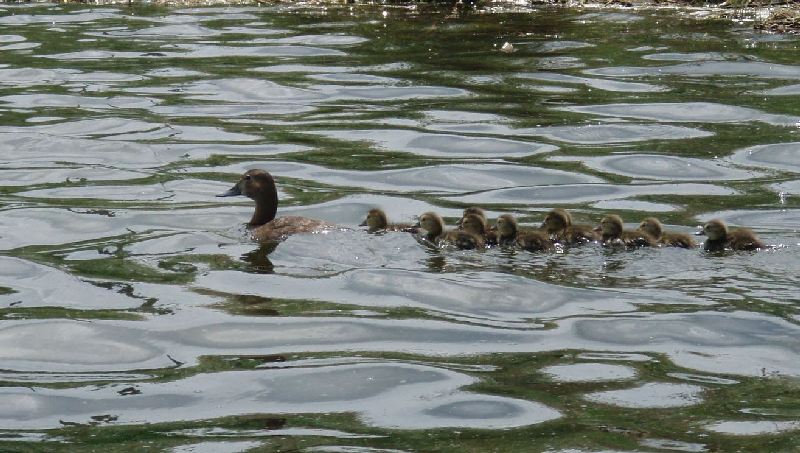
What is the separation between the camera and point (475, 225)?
1044cm

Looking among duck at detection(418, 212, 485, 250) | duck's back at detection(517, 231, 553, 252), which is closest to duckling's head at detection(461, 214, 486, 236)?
duck at detection(418, 212, 485, 250)

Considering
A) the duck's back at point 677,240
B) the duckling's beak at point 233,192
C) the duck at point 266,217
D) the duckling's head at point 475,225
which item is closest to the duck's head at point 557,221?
the duckling's head at point 475,225

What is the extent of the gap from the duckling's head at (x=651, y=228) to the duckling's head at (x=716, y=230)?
12.7 inches

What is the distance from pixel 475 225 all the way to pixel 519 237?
36cm

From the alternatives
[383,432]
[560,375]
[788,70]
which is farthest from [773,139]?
[383,432]

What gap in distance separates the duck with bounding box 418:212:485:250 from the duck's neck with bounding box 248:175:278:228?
1429mm

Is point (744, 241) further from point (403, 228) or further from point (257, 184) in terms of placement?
point (257, 184)

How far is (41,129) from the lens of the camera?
1528 cm

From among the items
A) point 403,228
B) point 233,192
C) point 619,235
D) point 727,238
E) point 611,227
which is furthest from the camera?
point 233,192

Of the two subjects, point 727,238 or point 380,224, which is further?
point 380,224

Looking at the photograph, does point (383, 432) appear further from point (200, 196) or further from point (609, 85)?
point (609, 85)

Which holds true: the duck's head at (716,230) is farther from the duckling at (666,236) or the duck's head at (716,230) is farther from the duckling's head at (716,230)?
the duckling at (666,236)

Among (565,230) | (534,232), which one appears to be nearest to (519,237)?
(534,232)

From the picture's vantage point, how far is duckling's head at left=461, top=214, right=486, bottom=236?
1039 cm
